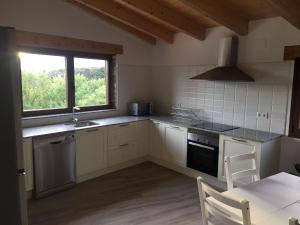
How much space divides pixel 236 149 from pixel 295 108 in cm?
89

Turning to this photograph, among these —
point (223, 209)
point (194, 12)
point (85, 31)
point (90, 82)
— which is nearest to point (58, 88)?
point (90, 82)

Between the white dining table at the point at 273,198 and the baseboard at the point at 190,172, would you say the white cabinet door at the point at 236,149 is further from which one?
the white dining table at the point at 273,198

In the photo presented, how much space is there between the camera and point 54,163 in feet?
10.8

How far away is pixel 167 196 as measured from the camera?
3330 mm

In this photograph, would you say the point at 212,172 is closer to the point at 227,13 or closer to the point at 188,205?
the point at 188,205

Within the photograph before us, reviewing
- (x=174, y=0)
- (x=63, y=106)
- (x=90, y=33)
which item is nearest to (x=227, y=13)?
(x=174, y=0)

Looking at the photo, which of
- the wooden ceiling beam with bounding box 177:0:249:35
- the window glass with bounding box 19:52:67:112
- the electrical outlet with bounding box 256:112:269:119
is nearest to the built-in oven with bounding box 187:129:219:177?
the electrical outlet with bounding box 256:112:269:119

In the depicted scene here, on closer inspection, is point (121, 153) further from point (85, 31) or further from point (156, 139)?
point (85, 31)

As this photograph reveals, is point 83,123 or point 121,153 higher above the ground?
point 83,123

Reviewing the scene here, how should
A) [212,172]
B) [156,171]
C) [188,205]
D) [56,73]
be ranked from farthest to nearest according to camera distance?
[156,171] → [56,73] → [212,172] → [188,205]

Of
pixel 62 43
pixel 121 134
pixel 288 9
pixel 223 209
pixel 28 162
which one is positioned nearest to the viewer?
pixel 223 209

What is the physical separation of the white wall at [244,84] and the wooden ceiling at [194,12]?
0.65ft

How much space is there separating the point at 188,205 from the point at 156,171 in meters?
1.14

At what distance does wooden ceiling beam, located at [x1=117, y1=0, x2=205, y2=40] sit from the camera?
3231 mm
